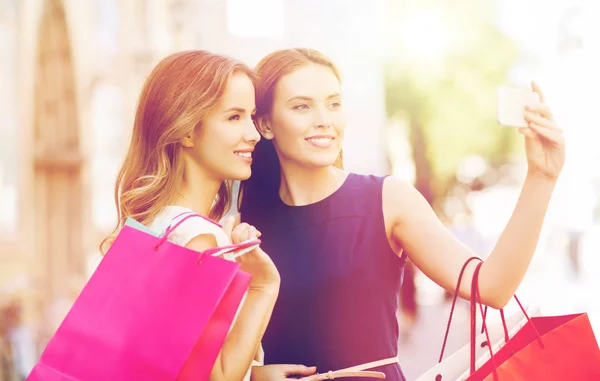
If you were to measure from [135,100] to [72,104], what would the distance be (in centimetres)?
380

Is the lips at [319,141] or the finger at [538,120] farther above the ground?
the finger at [538,120]

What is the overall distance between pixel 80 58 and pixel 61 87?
379mm

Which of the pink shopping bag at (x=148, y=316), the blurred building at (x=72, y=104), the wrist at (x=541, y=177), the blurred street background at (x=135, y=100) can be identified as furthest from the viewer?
the blurred building at (x=72, y=104)

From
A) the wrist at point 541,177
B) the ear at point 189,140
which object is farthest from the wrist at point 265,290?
the wrist at point 541,177

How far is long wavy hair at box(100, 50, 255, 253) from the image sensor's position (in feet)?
5.09

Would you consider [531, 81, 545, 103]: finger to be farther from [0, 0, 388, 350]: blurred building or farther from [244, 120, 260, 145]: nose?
[0, 0, 388, 350]: blurred building

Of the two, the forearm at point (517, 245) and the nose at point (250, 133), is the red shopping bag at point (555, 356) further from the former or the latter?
the nose at point (250, 133)

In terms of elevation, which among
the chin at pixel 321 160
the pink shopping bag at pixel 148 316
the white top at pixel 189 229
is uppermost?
the chin at pixel 321 160

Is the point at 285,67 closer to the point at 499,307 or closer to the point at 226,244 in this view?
the point at 226,244

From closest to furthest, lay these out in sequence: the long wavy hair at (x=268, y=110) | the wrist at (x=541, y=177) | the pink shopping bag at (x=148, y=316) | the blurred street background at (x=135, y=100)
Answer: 1. the pink shopping bag at (x=148, y=316)
2. the wrist at (x=541, y=177)
3. the long wavy hair at (x=268, y=110)
4. the blurred street background at (x=135, y=100)

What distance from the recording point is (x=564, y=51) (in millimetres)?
9484

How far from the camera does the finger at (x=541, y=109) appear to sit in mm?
1399

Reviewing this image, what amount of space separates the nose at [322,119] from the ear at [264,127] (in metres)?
0.12

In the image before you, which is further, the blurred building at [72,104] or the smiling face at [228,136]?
the blurred building at [72,104]
